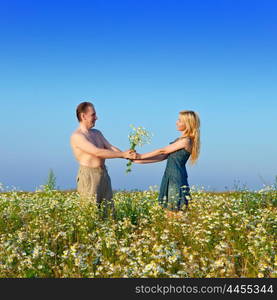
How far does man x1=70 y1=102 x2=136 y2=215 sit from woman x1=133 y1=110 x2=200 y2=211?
1.18 metres

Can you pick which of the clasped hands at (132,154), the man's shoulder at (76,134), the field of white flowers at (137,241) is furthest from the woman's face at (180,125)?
the man's shoulder at (76,134)

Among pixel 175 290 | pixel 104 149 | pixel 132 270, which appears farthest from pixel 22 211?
pixel 175 290

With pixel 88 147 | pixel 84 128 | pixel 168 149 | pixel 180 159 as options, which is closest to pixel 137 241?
pixel 88 147

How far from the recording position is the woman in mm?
9766

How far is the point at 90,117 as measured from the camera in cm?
960

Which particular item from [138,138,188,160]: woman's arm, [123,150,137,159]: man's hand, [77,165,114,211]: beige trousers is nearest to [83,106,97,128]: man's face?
[77,165,114,211]: beige trousers

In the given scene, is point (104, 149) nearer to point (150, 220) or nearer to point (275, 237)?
point (150, 220)

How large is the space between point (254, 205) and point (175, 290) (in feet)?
22.4

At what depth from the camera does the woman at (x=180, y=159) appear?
977 centimetres

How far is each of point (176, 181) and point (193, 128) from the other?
124 centimetres

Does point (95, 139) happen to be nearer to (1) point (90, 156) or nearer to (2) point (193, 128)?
(1) point (90, 156)

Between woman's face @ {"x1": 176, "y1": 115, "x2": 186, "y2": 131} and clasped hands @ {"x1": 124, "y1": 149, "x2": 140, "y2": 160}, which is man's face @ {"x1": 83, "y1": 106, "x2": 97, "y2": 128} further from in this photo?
woman's face @ {"x1": 176, "y1": 115, "x2": 186, "y2": 131}

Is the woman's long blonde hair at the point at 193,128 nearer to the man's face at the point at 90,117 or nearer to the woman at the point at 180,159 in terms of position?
the woman at the point at 180,159

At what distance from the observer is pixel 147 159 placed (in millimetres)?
10578
